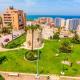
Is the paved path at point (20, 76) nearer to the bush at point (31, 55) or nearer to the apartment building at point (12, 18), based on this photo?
the bush at point (31, 55)

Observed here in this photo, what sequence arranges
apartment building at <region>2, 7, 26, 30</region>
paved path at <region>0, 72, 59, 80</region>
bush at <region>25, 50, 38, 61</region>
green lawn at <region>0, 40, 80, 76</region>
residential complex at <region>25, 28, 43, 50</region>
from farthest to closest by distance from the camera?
apartment building at <region>2, 7, 26, 30</region> < residential complex at <region>25, 28, 43, 50</region> < bush at <region>25, 50, 38, 61</region> < green lawn at <region>0, 40, 80, 76</region> < paved path at <region>0, 72, 59, 80</region>

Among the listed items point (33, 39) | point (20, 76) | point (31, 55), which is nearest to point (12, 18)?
point (33, 39)

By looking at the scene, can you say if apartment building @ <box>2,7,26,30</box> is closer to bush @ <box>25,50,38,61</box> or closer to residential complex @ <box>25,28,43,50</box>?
residential complex @ <box>25,28,43,50</box>

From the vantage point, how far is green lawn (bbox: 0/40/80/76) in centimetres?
4689

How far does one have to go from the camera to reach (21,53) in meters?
56.2

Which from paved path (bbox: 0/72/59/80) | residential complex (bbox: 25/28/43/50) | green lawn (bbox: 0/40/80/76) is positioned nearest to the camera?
paved path (bbox: 0/72/59/80)

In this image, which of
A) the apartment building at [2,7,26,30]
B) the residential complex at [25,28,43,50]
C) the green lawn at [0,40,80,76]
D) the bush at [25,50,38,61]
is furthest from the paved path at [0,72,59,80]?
the apartment building at [2,7,26,30]

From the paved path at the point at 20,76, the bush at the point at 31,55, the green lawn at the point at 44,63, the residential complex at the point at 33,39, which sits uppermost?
the residential complex at the point at 33,39

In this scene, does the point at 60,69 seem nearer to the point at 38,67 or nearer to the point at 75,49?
the point at 38,67

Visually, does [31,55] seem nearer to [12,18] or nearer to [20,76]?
[20,76]

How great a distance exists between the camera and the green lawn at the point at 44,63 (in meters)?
46.9

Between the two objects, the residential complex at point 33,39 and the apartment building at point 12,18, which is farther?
the apartment building at point 12,18

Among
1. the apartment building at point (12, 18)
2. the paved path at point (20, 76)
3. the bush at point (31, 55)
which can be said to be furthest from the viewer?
the apartment building at point (12, 18)

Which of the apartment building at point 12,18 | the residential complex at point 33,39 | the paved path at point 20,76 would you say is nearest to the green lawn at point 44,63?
the paved path at point 20,76
